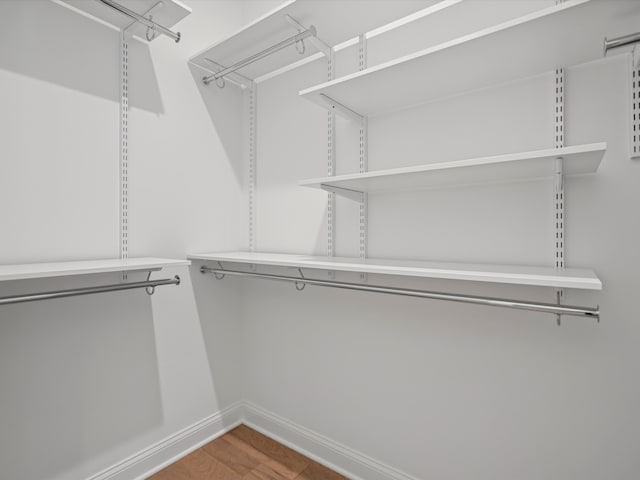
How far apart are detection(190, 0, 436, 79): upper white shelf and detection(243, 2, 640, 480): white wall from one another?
0.12 meters

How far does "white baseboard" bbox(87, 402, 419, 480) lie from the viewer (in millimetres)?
1699

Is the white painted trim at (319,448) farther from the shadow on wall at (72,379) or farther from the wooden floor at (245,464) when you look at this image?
the shadow on wall at (72,379)

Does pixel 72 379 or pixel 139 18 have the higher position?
pixel 139 18

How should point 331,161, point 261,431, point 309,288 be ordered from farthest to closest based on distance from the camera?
point 261,431 → point 309,288 → point 331,161

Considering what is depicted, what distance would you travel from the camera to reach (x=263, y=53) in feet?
5.89

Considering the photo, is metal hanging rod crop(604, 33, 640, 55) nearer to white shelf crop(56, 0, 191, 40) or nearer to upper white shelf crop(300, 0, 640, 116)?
upper white shelf crop(300, 0, 640, 116)

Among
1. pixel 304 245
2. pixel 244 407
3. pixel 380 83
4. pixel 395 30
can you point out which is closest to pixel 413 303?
pixel 304 245

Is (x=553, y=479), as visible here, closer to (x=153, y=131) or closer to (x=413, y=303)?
(x=413, y=303)

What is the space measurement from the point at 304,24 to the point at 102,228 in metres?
1.35

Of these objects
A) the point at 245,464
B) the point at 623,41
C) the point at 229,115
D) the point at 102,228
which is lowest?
the point at 245,464

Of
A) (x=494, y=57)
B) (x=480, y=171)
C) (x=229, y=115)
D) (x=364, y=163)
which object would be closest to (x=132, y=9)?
(x=229, y=115)

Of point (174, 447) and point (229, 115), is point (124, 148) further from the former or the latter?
point (174, 447)

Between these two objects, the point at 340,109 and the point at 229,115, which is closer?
the point at 340,109

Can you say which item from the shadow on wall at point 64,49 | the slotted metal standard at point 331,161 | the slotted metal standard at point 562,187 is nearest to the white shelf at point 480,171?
the slotted metal standard at point 562,187
